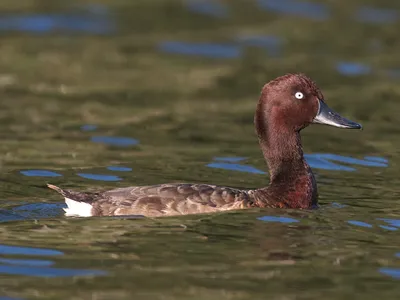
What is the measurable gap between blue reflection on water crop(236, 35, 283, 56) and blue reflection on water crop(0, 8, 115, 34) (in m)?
2.43

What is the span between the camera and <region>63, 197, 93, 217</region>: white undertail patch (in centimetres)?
1071

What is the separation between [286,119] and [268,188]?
75 centimetres

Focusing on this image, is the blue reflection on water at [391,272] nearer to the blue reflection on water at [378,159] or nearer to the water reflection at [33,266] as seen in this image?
the water reflection at [33,266]

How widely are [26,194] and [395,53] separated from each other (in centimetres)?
1039

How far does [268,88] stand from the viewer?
1156 cm

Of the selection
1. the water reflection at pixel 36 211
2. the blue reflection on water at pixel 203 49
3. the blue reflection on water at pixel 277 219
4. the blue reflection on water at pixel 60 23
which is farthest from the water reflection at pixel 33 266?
the blue reflection on water at pixel 60 23

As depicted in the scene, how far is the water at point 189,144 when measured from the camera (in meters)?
9.25

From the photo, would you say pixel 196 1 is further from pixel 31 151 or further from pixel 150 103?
pixel 31 151

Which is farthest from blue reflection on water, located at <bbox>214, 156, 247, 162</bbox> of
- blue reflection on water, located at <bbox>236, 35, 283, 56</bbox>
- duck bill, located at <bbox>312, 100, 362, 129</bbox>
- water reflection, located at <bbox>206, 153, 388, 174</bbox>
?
blue reflection on water, located at <bbox>236, 35, 283, 56</bbox>

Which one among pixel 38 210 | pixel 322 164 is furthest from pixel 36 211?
pixel 322 164

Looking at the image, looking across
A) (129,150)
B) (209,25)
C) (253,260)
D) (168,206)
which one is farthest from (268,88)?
(209,25)

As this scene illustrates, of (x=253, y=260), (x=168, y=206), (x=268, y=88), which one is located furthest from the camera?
(x=268, y=88)

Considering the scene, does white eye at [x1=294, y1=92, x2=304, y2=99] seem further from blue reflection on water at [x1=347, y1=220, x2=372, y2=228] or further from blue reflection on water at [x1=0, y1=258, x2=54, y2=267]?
blue reflection on water at [x1=0, y1=258, x2=54, y2=267]

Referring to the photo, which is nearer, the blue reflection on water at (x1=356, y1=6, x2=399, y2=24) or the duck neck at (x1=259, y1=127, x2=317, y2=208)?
the duck neck at (x1=259, y1=127, x2=317, y2=208)
